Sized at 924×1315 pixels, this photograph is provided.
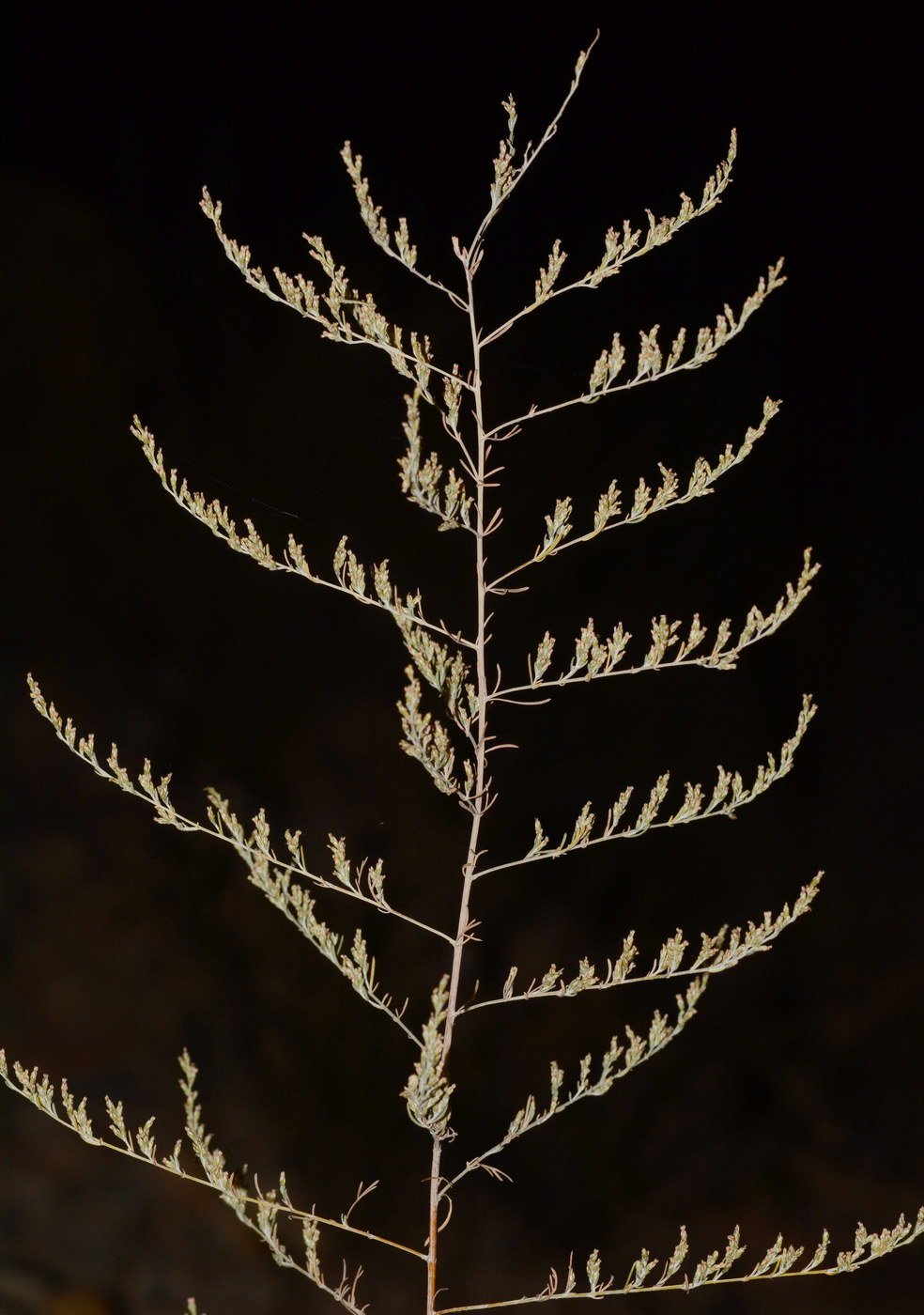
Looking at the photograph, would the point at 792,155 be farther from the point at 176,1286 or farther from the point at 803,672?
the point at 176,1286

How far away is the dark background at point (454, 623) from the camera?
3.54 metres

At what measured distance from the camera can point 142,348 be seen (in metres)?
3.55

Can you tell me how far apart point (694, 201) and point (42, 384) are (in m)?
1.76

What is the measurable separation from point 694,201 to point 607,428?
24.7 inches

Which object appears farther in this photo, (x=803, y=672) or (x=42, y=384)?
(x=803, y=672)

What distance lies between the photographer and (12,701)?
11.5 ft

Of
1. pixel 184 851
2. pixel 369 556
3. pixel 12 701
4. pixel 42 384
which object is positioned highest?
pixel 42 384

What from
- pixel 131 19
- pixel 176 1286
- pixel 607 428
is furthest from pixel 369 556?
pixel 176 1286

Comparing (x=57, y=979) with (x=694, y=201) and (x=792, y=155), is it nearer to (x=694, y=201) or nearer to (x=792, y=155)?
(x=694, y=201)

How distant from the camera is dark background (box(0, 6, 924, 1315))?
3545mm

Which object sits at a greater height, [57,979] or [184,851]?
[184,851]

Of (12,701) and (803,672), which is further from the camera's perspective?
(803,672)

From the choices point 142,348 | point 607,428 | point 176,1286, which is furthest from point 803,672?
point 176,1286

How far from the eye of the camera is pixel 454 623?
144 inches
